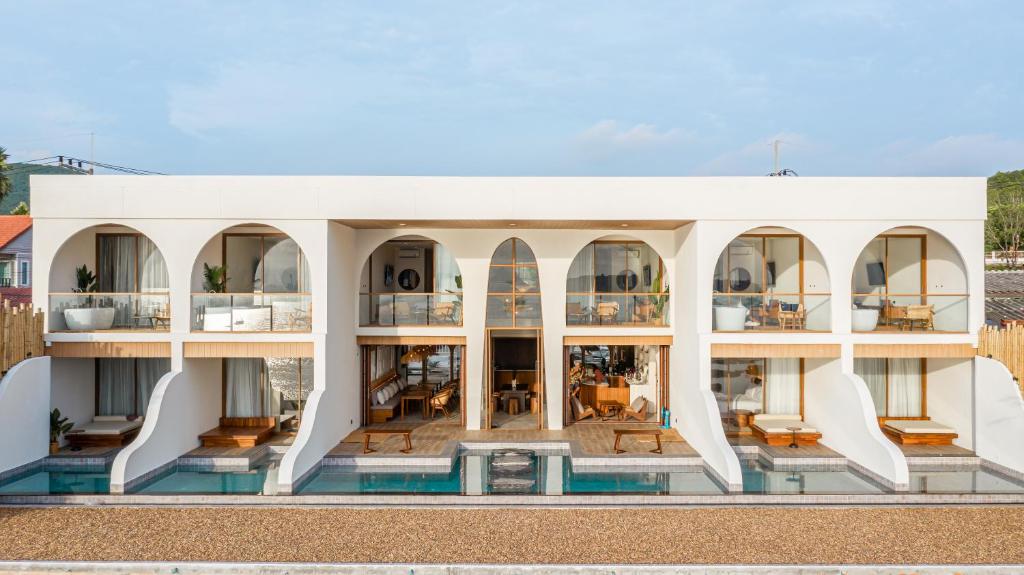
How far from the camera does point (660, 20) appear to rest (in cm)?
2433

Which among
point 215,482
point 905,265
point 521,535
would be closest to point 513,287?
point 521,535

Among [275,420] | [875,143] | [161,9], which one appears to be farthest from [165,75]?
[875,143]

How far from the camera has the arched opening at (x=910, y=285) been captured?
12.4 m

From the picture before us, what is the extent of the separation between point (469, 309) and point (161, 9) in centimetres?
1568

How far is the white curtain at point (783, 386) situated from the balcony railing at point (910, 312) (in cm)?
198

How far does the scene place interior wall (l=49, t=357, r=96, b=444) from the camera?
12.8 meters

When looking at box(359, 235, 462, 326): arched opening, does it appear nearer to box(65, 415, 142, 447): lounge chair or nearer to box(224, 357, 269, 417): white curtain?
box(224, 357, 269, 417): white curtain

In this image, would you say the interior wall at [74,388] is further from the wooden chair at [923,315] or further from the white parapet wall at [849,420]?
the wooden chair at [923,315]

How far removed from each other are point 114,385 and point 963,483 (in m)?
18.2

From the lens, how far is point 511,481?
417 inches

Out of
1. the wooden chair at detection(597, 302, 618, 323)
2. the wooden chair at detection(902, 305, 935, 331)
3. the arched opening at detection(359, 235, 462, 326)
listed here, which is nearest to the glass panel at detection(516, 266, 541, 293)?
the arched opening at detection(359, 235, 462, 326)

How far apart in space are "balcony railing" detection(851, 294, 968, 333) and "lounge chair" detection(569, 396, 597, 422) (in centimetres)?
629

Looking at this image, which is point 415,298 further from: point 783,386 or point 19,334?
point 783,386

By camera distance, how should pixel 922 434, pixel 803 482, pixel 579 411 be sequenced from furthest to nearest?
1. pixel 579 411
2. pixel 922 434
3. pixel 803 482
